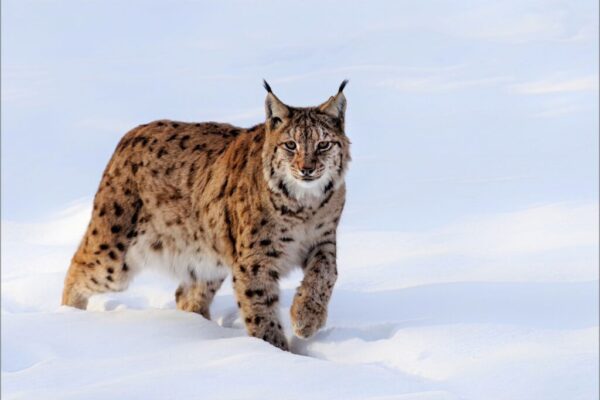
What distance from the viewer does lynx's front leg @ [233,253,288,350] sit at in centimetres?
685

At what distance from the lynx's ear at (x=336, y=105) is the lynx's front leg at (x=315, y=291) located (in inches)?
29.1

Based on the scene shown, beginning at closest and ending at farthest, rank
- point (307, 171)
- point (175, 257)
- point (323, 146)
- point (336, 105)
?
point (307, 171) → point (323, 146) → point (336, 105) → point (175, 257)

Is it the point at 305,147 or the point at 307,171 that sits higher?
the point at 305,147

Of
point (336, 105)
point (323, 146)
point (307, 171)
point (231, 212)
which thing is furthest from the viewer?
point (231, 212)

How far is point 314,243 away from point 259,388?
59.4 inches

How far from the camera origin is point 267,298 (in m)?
6.89

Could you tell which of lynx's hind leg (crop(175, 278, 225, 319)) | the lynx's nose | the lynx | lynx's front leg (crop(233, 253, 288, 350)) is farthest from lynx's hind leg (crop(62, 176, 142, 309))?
the lynx's nose

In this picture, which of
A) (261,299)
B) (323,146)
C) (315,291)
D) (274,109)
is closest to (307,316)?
(315,291)

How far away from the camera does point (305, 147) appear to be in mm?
6633

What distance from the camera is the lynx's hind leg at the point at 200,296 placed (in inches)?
308

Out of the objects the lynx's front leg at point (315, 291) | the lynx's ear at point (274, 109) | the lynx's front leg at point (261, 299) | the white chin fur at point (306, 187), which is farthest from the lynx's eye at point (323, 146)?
the lynx's front leg at point (261, 299)

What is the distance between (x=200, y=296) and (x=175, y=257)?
0.36 m

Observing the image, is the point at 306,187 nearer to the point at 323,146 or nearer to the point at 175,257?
the point at 323,146

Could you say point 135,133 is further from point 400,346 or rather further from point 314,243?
point 400,346
